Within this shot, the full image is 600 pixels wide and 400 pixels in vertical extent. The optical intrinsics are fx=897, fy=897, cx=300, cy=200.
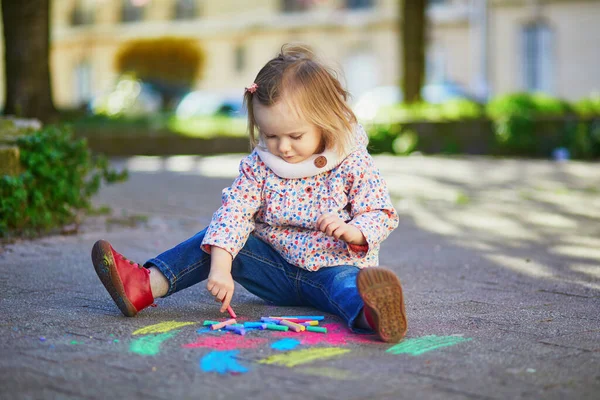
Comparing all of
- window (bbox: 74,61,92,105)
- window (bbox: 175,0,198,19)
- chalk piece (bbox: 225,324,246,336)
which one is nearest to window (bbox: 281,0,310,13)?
window (bbox: 175,0,198,19)

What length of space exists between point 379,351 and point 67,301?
4.49 ft

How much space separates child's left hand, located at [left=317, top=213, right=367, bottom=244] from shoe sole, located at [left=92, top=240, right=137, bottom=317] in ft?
2.39

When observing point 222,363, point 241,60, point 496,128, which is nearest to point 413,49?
point 496,128

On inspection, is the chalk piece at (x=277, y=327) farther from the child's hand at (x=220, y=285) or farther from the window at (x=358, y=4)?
the window at (x=358, y=4)

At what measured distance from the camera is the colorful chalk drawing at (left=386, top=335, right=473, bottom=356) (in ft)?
8.98

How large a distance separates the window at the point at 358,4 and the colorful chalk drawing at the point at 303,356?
29.6 m

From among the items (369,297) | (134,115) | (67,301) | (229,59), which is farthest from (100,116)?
(229,59)

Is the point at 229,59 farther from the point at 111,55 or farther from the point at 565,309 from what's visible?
the point at 565,309

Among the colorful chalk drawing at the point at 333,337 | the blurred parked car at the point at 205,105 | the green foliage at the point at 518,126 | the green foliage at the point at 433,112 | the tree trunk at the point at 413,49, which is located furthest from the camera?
the blurred parked car at the point at 205,105

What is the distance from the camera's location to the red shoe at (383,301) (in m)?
2.74

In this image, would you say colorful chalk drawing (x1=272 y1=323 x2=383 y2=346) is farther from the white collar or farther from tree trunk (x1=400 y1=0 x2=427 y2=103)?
tree trunk (x1=400 y1=0 x2=427 y2=103)

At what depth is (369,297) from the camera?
274 cm

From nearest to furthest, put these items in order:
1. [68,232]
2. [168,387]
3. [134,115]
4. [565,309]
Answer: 1. [168,387]
2. [565,309]
3. [68,232]
4. [134,115]

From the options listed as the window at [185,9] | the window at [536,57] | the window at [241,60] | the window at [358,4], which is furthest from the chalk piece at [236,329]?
the window at [185,9]
